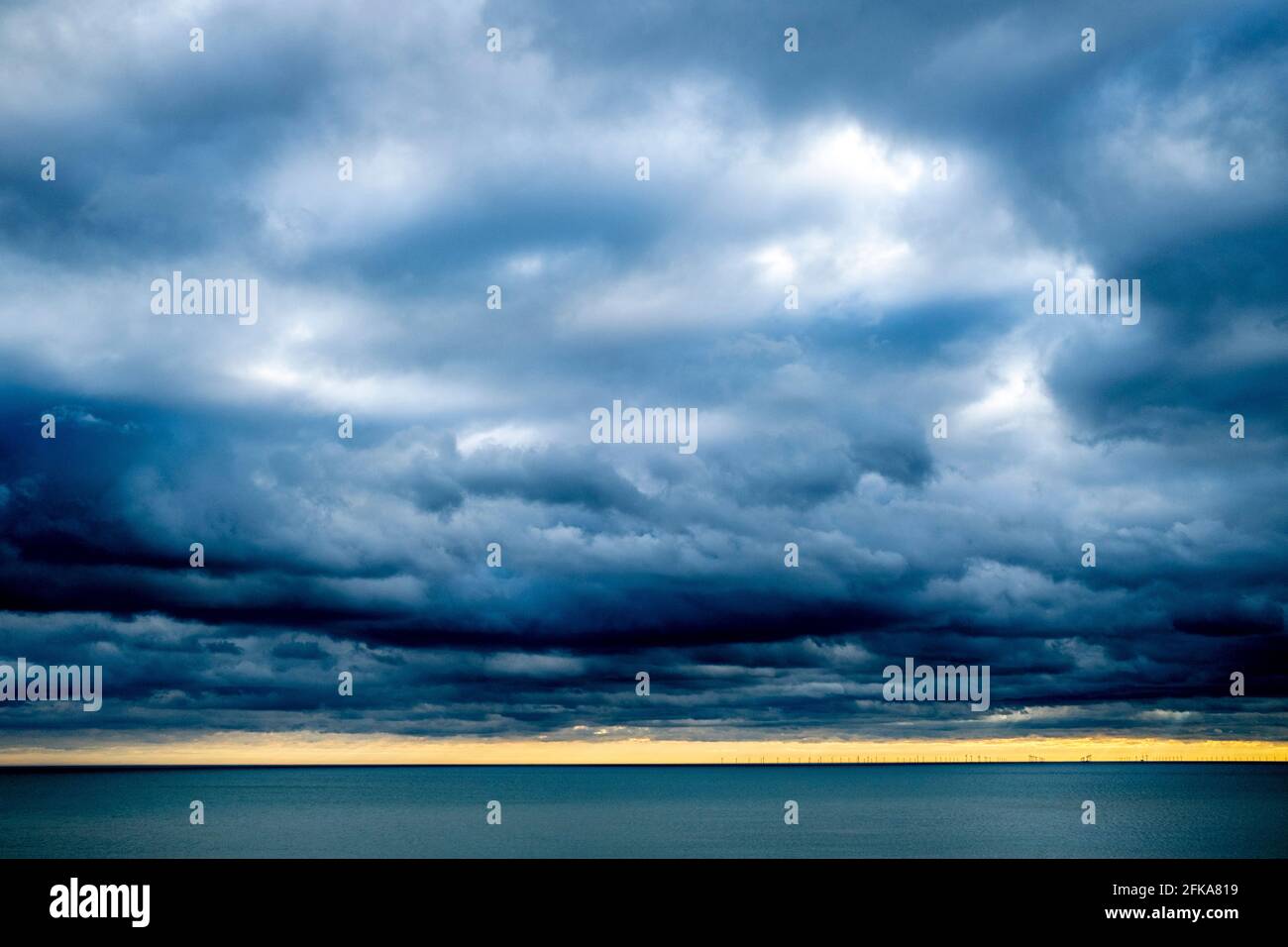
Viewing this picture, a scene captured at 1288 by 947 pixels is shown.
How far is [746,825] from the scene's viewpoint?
189 meters

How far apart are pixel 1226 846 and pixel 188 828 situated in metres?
174

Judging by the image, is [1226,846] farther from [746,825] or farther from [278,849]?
[278,849]
